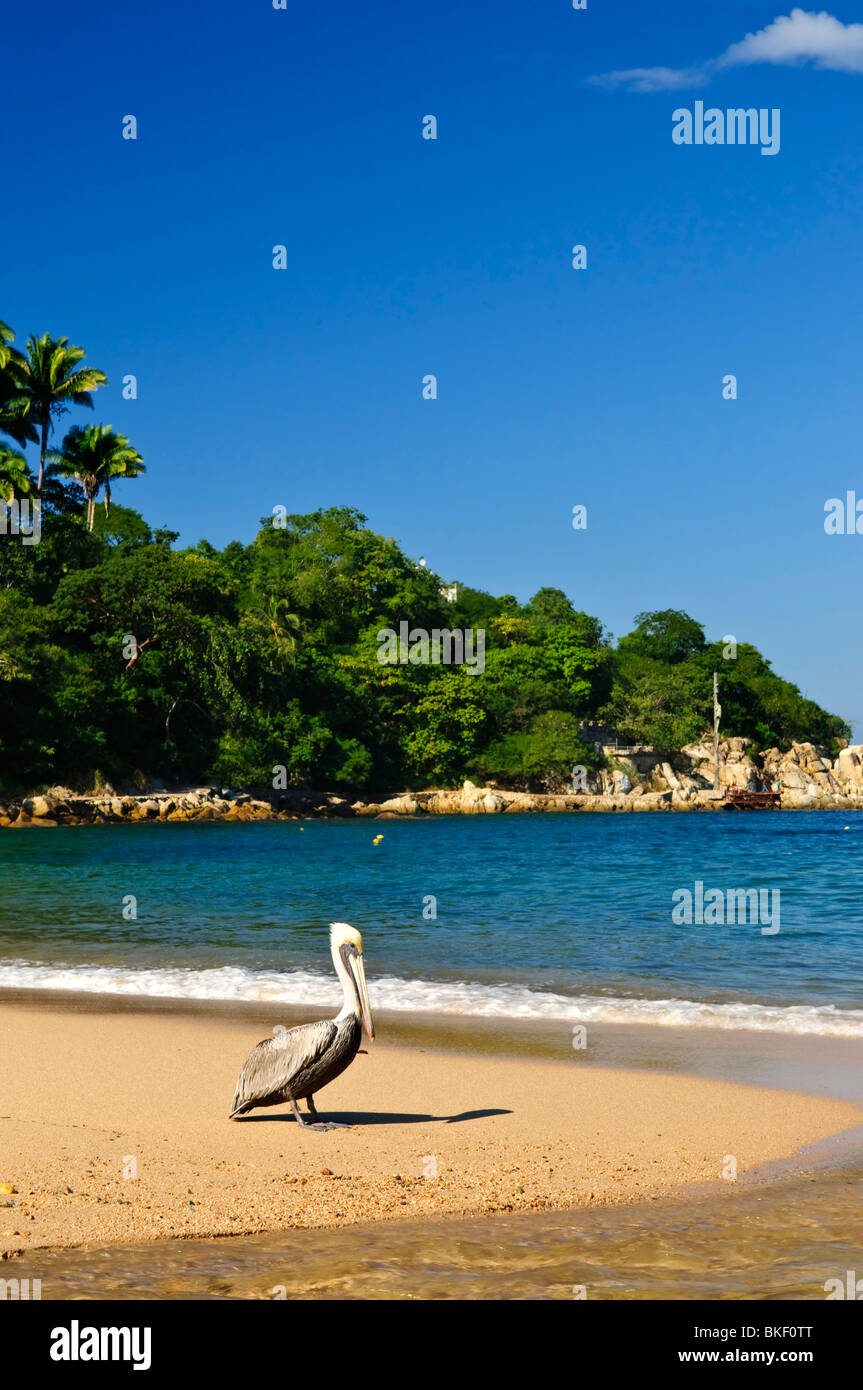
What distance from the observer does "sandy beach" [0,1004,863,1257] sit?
483cm

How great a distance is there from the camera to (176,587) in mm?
55844

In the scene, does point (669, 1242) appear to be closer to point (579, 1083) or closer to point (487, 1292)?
point (487, 1292)

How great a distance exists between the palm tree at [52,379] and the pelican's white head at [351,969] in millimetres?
54114

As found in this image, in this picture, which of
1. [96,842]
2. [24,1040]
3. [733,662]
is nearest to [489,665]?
[733,662]

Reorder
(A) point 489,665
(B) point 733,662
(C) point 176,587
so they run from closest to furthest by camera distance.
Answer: (C) point 176,587 → (A) point 489,665 → (B) point 733,662

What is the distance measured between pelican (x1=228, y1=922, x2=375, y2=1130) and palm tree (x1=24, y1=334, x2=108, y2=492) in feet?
178

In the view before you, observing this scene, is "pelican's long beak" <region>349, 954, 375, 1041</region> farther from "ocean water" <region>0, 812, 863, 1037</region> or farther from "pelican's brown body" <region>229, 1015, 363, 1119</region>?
"ocean water" <region>0, 812, 863, 1037</region>

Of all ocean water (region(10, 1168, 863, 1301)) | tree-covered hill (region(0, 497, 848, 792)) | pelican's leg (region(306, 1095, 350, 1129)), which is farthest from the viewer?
tree-covered hill (region(0, 497, 848, 792))

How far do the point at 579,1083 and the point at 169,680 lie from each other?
174 feet

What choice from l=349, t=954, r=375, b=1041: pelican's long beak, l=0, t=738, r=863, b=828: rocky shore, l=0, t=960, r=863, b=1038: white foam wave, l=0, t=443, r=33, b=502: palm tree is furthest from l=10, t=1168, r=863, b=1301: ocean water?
l=0, t=443, r=33, b=502: palm tree

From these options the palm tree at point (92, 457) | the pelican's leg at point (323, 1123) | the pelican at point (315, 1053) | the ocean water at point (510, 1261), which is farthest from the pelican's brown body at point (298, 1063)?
the palm tree at point (92, 457)

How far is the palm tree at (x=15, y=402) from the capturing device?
52.9 metres

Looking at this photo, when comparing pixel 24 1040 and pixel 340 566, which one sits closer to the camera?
pixel 24 1040

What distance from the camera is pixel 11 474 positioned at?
2028 inches
